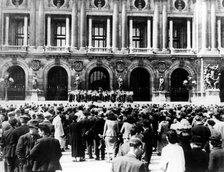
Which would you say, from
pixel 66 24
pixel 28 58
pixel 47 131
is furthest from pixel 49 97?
pixel 47 131

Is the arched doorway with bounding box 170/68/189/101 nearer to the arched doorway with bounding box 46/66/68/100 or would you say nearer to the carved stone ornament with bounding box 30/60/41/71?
the arched doorway with bounding box 46/66/68/100

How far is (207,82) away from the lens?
41.1 meters

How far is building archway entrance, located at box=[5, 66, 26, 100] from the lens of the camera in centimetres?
4125

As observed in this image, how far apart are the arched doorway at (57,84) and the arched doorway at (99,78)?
291 centimetres

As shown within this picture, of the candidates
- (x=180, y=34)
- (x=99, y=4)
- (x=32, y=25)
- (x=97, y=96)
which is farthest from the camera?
(x=180, y=34)

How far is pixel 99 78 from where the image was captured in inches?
1697

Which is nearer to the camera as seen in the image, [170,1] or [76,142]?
[76,142]

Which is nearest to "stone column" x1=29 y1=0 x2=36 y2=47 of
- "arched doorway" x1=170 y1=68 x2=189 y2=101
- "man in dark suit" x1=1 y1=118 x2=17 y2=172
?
"arched doorway" x1=170 y1=68 x2=189 y2=101

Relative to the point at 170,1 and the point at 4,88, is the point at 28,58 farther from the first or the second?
the point at 170,1

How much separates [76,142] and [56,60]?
2787 centimetres

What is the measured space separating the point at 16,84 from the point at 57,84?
4451 mm

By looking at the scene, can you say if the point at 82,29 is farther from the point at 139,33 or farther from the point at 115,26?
the point at 139,33

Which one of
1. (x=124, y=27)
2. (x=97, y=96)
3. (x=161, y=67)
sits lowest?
(x=97, y=96)

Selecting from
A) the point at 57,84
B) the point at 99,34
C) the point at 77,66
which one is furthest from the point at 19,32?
the point at 99,34
